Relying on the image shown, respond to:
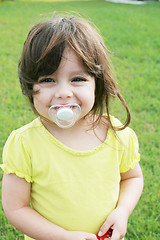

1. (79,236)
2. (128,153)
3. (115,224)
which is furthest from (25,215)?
(128,153)

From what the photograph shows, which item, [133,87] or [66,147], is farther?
[133,87]

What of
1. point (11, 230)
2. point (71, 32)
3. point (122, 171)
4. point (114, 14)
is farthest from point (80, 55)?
point (114, 14)

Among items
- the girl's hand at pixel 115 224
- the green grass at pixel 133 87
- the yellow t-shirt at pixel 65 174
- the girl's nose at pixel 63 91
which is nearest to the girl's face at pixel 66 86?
the girl's nose at pixel 63 91

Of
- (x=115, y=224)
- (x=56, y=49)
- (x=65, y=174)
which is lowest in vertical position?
(x=115, y=224)

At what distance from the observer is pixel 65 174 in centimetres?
135

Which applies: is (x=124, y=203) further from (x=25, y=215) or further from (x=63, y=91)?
(x=63, y=91)

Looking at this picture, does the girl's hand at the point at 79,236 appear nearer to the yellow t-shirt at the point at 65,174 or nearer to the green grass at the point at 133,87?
the yellow t-shirt at the point at 65,174

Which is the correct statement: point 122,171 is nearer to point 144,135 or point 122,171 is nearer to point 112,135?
point 112,135

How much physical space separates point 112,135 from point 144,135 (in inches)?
65.2

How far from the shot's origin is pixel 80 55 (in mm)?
1233

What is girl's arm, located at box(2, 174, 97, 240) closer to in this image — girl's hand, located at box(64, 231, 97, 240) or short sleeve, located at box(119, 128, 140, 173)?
girl's hand, located at box(64, 231, 97, 240)

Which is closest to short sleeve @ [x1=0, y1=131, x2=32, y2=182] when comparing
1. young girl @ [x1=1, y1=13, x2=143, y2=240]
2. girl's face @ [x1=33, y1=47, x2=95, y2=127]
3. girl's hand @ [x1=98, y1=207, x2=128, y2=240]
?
young girl @ [x1=1, y1=13, x2=143, y2=240]

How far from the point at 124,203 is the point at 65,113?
0.56 metres

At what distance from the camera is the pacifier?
3.94 ft
